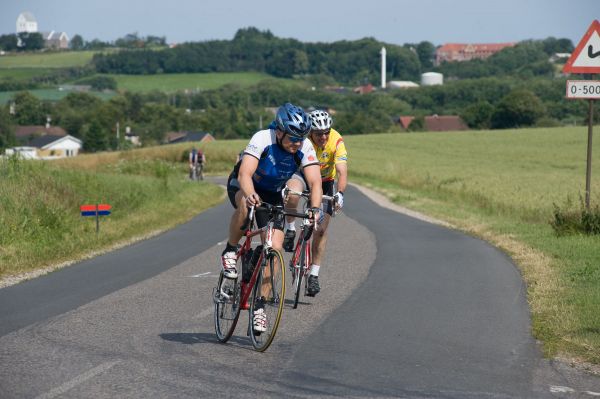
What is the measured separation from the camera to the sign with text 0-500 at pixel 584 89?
15.3 metres

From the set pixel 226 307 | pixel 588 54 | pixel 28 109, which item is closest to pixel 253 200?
pixel 226 307

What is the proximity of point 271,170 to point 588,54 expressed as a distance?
9181mm

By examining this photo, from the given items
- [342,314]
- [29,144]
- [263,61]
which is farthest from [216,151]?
[263,61]

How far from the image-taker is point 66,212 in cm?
1850

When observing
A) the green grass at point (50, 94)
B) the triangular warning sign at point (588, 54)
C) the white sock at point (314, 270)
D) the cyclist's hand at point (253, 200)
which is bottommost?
the green grass at point (50, 94)

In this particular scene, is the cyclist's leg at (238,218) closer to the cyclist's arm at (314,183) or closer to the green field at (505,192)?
the cyclist's arm at (314,183)

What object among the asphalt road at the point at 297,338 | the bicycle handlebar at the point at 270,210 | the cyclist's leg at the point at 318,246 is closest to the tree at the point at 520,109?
the asphalt road at the point at 297,338

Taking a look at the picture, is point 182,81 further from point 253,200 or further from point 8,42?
point 253,200

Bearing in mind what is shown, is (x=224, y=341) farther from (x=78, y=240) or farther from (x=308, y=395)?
(x=78, y=240)

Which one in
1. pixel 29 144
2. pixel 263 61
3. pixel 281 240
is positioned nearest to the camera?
pixel 281 240

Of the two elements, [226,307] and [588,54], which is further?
[588,54]

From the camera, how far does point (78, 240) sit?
16.2m

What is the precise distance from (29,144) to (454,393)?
114 meters

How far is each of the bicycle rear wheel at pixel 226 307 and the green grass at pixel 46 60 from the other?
139m
